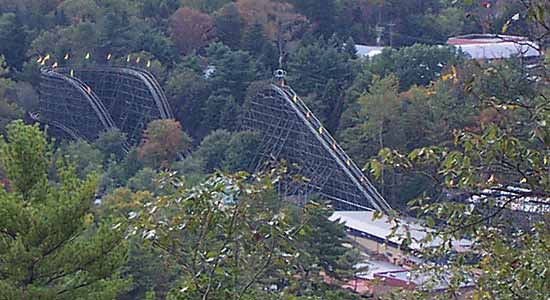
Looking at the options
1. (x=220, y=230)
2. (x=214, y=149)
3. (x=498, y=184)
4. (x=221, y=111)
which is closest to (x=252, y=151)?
(x=214, y=149)

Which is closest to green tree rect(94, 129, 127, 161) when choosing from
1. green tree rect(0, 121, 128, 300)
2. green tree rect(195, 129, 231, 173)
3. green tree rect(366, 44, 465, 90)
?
green tree rect(195, 129, 231, 173)

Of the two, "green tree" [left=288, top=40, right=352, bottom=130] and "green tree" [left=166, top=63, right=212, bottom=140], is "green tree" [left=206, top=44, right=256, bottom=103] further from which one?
"green tree" [left=288, top=40, right=352, bottom=130]

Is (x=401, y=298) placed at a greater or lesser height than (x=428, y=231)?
lesser

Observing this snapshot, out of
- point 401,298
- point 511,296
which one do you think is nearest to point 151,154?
point 401,298

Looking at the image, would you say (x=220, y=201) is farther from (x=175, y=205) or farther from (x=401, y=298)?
(x=401, y=298)

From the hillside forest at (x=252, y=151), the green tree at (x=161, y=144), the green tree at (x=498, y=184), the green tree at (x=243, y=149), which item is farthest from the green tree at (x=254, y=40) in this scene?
the green tree at (x=498, y=184)

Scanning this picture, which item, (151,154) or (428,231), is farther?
(151,154)

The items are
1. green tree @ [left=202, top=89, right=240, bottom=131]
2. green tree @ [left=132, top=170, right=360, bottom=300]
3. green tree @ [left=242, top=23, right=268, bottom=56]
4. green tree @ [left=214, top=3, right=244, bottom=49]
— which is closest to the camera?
green tree @ [left=132, top=170, right=360, bottom=300]

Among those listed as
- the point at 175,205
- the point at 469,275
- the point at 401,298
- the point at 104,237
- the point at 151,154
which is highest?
the point at 175,205

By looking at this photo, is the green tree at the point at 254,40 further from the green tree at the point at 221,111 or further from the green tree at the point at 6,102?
the green tree at the point at 6,102
